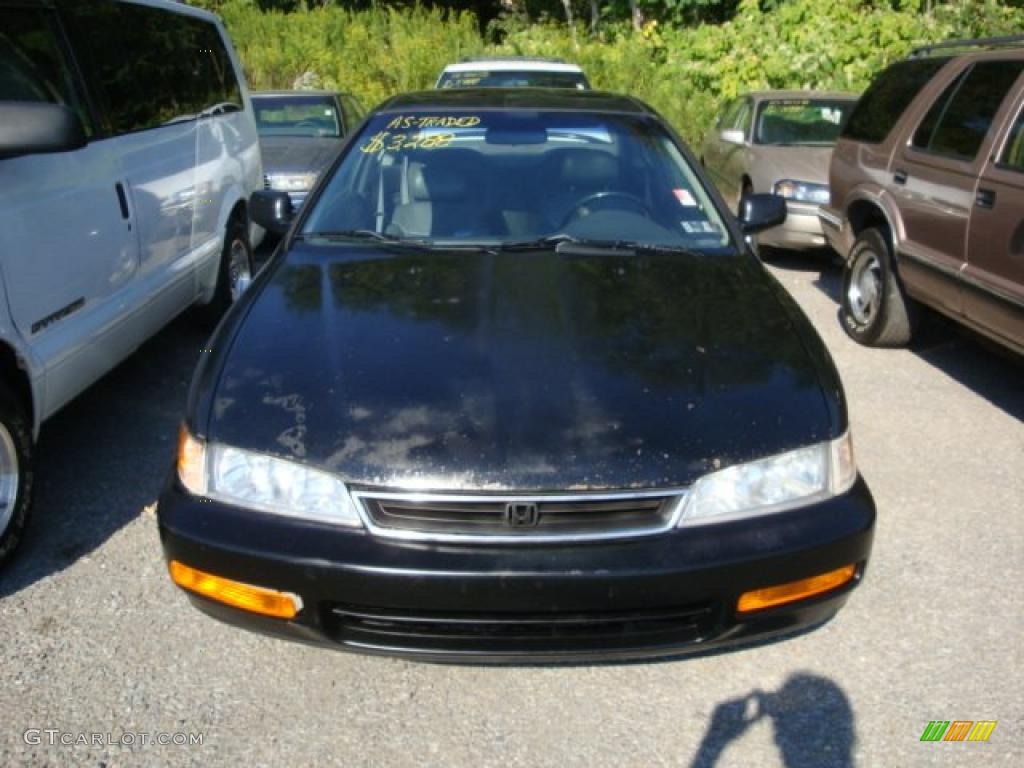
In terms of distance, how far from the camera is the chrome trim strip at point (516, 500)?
224 centimetres

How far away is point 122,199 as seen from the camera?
4.08 meters

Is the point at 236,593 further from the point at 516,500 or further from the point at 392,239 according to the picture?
the point at 392,239

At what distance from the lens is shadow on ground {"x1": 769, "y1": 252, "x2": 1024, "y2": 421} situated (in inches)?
204

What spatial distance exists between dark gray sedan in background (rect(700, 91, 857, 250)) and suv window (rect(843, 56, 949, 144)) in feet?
3.76

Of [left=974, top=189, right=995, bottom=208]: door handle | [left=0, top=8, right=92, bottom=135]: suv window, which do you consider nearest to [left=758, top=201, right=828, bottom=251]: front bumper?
[left=974, top=189, right=995, bottom=208]: door handle

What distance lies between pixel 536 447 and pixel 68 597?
182 cm

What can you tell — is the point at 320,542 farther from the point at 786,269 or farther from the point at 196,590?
the point at 786,269

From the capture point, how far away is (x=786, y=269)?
26.7 feet

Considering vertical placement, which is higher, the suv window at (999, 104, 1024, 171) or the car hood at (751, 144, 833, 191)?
the suv window at (999, 104, 1024, 171)

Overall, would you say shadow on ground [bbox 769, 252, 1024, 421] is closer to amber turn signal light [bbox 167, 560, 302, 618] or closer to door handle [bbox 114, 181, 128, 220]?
amber turn signal light [bbox 167, 560, 302, 618]

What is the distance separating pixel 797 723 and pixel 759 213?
7.08 feet

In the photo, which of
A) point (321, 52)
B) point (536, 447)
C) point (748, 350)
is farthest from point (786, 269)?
point (321, 52)

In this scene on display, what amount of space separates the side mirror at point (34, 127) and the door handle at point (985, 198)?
13.5 ft

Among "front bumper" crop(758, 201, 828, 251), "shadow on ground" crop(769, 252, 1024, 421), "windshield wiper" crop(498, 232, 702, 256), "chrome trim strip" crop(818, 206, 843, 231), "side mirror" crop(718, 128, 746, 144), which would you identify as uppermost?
"windshield wiper" crop(498, 232, 702, 256)
